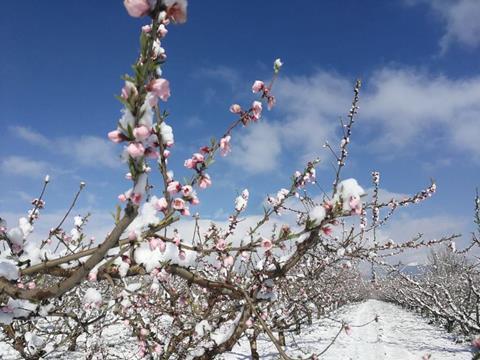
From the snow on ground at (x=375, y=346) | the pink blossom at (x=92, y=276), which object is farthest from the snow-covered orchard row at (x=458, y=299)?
the pink blossom at (x=92, y=276)

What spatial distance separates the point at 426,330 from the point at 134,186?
18.9m

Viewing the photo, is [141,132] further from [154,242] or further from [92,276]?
[92,276]

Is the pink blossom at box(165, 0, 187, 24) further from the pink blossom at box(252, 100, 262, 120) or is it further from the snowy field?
the snowy field

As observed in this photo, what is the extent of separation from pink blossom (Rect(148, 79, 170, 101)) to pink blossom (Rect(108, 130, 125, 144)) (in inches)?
8.0

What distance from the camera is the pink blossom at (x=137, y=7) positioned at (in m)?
1.10

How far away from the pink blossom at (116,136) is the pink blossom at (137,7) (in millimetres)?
392

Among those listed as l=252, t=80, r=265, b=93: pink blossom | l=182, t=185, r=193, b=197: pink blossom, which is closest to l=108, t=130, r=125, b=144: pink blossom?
l=182, t=185, r=193, b=197: pink blossom

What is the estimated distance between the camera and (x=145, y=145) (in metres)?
1.25

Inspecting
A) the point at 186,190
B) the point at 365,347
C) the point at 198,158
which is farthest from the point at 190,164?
the point at 365,347

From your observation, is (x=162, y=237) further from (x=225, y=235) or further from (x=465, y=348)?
(x=465, y=348)

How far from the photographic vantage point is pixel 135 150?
1.18 meters

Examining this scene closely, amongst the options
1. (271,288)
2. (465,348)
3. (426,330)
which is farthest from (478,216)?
(271,288)

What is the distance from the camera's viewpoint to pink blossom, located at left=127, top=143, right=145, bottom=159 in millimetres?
1175

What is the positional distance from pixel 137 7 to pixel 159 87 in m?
0.26
